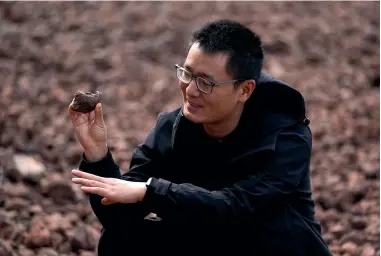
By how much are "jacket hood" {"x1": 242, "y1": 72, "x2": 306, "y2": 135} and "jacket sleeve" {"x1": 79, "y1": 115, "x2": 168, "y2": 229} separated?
0.34 m

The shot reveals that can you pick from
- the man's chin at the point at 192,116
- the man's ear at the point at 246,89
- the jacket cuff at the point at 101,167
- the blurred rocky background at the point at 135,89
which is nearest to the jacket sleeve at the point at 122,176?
the jacket cuff at the point at 101,167

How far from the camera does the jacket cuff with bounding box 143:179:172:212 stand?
2.68m

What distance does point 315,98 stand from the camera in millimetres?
6094

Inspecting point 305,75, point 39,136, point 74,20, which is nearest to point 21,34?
point 74,20

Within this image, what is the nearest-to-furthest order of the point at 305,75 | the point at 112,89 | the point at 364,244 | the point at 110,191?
the point at 110,191 → the point at 364,244 → the point at 112,89 → the point at 305,75

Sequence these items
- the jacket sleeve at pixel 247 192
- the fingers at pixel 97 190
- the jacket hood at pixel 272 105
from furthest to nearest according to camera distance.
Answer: the jacket hood at pixel 272 105 < the jacket sleeve at pixel 247 192 < the fingers at pixel 97 190

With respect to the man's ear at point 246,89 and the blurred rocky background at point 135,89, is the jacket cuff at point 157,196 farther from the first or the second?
the blurred rocky background at point 135,89

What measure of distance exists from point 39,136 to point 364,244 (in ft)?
6.64

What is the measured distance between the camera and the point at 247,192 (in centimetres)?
280

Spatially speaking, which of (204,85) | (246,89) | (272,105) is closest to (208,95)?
(204,85)

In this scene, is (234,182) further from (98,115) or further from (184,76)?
(98,115)

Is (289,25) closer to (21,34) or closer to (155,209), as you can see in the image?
(21,34)

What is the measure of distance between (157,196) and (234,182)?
35 centimetres

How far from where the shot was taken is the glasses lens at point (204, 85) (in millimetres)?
2809
